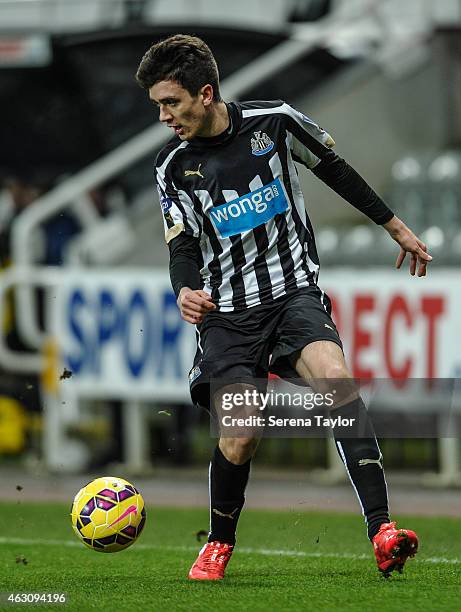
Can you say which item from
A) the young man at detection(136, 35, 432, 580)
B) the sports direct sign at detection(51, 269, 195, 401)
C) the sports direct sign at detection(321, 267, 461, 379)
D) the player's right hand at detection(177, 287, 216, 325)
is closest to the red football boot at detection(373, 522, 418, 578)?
the young man at detection(136, 35, 432, 580)

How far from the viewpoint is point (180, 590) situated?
16.3 ft

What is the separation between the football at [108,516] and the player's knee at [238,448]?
467mm

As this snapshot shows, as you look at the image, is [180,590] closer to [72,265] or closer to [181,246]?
[181,246]

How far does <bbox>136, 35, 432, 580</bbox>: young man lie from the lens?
5.18 meters

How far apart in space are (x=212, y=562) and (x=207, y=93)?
1.81 metres

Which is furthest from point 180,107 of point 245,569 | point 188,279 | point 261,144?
point 245,569

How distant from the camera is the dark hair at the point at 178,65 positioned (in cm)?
515

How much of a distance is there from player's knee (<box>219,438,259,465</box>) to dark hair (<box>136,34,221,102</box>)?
1325mm

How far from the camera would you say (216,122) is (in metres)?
5.28

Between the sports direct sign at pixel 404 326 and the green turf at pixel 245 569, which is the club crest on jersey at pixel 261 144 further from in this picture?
the sports direct sign at pixel 404 326

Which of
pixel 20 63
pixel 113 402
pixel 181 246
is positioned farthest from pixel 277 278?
pixel 20 63

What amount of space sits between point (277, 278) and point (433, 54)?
24.3ft

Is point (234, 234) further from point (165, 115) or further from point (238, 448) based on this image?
point (238, 448)

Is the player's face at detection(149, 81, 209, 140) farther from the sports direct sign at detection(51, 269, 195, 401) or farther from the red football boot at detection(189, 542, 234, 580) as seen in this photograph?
the sports direct sign at detection(51, 269, 195, 401)
